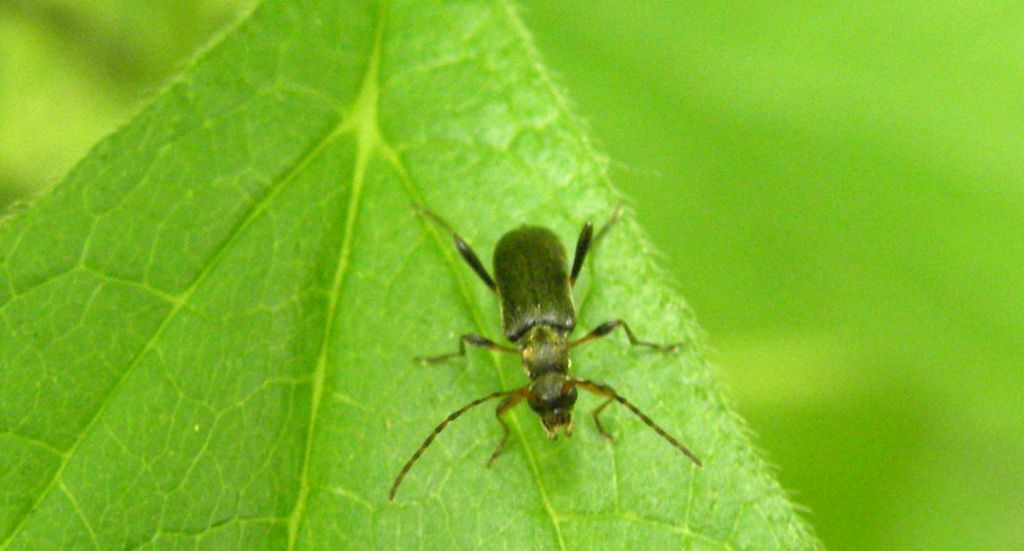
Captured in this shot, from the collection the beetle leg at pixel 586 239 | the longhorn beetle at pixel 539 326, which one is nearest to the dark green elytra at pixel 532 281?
the longhorn beetle at pixel 539 326

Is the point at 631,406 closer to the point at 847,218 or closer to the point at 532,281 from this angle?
the point at 532,281

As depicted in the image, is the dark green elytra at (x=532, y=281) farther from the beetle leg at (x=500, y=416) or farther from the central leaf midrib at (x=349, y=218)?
the central leaf midrib at (x=349, y=218)

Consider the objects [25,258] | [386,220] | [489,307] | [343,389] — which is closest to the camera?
[25,258]

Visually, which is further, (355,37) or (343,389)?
(355,37)

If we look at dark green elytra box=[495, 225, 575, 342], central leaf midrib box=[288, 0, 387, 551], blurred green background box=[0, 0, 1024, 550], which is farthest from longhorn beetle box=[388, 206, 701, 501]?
blurred green background box=[0, 0, 1024, 550]

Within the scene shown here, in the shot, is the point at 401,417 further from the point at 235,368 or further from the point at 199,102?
the point at 199,102

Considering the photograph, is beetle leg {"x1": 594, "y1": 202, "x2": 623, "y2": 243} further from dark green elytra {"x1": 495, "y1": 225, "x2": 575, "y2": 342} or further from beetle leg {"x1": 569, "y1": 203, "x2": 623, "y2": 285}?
dark green elytra {"x1": 495, "y1": 225, "x2": 575, "y2": 342}

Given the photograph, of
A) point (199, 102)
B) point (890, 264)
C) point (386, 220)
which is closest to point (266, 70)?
point (199, 102)
